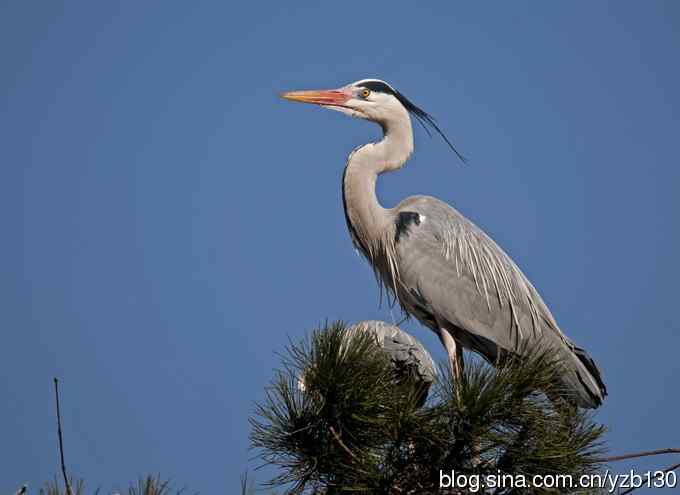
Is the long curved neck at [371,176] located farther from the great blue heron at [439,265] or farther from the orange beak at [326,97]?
the orange beak at [326,97]

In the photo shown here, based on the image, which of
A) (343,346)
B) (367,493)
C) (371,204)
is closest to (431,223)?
(371,204)

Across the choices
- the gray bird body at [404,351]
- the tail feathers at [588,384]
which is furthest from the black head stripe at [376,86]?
the gray bird body at [404,351]

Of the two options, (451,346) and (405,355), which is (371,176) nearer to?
(451,346)

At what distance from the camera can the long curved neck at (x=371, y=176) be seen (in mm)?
6594

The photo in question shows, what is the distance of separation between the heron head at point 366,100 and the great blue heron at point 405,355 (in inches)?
91.6

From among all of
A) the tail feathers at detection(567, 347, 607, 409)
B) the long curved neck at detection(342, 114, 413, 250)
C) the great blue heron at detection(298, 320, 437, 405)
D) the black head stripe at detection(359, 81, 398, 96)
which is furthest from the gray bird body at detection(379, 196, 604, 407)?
the great blue heron at detection(298, 320, 437, 405)

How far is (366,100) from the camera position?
690cm

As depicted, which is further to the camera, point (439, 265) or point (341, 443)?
point (439, 265)

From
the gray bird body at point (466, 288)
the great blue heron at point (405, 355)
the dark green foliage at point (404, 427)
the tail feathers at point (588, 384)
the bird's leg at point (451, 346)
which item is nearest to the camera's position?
the dark green foliage at point (404, 427)

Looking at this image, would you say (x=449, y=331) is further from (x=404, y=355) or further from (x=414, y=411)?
(x=414, y=411)

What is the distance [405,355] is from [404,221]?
77.9 inches

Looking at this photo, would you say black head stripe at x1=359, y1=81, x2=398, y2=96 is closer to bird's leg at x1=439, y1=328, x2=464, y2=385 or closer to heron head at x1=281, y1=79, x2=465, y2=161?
heron head at x1=281, y1=79, x2=465, y2=161

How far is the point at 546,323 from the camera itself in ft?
20.8

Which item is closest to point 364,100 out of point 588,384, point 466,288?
point 466,288
